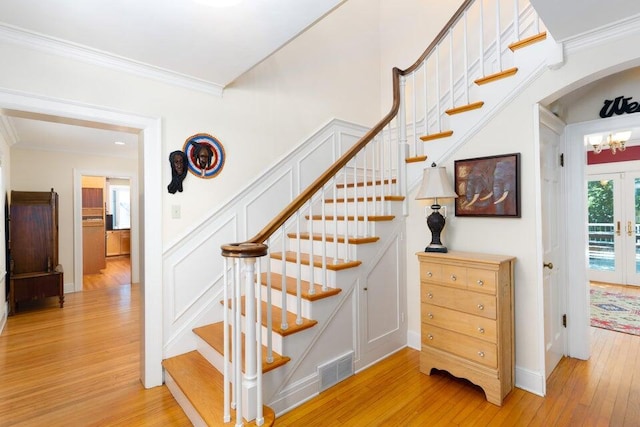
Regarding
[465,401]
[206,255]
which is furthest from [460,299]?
[206,255]

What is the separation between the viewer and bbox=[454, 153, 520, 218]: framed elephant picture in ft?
7.77

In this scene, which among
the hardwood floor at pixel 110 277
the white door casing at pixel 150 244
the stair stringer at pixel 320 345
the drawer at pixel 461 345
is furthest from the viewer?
the hardwood floor at pixel 110 277

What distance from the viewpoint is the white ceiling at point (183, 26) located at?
1.74m

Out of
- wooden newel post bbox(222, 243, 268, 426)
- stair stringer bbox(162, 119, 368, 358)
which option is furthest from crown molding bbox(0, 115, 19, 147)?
wooden newel post bbox(222, 243, 268, 426)

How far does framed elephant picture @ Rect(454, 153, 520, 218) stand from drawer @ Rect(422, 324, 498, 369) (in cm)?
97

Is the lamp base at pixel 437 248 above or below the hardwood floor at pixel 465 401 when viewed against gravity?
above

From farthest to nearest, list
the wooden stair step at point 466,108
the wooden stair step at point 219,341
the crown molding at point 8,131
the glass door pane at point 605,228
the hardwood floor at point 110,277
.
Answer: the hardwood floor at point 110,277
the glass door pane at point 605,228
the crown molding at point 8,131
the wooden stair step at point 466,108
the wooden stair step at point 219,341

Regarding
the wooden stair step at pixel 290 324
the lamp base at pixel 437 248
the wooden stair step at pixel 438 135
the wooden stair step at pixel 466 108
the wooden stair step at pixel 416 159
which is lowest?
the wooden stair step at pixel 290 324

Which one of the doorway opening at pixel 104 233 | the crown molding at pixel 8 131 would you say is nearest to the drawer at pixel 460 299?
the crown molding at pixel 8 131

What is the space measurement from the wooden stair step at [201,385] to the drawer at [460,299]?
4.74 ft

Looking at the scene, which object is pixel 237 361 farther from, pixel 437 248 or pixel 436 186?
pixel 436 186

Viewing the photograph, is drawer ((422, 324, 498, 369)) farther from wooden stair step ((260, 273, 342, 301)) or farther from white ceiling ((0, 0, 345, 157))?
white ceiling ((0, 0, 345, 157))

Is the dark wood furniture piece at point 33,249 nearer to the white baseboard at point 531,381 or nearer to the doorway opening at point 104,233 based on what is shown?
the doorway opening at point 104,233

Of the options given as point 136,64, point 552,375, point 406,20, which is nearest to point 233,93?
point 136,64
